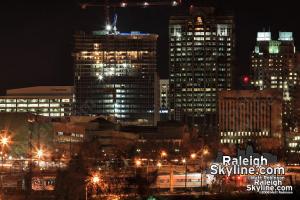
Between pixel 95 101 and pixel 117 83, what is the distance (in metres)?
5.00

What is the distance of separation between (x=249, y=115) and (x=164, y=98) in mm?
29248

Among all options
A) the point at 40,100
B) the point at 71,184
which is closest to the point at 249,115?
the point at 40,100

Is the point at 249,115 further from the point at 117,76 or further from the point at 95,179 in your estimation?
the point at 95,179

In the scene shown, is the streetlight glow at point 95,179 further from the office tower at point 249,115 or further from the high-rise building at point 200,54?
the high-rise building at point 200,54

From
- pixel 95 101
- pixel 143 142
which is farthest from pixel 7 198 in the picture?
pixel 95 101

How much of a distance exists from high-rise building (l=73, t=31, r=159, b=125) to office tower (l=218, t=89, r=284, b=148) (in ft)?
40.3

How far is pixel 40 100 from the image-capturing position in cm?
14400

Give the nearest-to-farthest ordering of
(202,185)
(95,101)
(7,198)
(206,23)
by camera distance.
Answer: (7,198) → (202,185) → (95,101) → (206,23)

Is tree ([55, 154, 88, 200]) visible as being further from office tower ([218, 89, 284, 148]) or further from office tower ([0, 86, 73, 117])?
office tower ([0, 86, 73, 117])

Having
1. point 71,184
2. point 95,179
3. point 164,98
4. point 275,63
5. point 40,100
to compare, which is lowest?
point 164,98

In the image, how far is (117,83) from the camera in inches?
5782

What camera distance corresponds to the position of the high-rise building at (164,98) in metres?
153

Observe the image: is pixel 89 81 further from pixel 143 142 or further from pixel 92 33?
pixel 143 142

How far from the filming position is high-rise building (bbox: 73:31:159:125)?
143500mm
